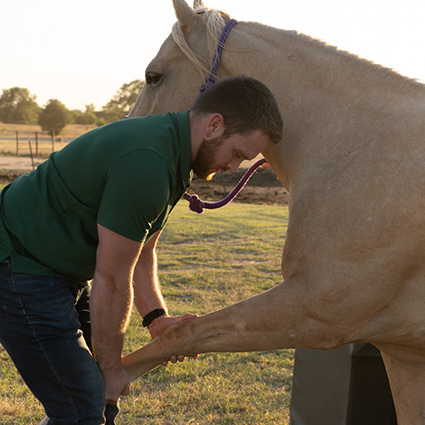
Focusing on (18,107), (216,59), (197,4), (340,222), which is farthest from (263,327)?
(18,107)

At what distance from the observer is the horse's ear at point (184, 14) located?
2.79 m

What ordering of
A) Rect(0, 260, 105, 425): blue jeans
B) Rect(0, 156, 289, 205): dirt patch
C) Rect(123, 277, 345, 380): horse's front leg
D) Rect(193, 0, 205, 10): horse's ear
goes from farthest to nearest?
Rect(0, 156, 289, 205): dirt patch
Rect(193, 0, 205, 10): horse's ear
Rect(123, 277, 345, 380): horse's front leg
Rect(0, 260, 105, 425): blue jeans

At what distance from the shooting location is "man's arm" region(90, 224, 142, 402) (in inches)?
80.3

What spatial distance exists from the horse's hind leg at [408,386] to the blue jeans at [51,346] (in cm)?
137

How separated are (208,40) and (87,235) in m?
1.20

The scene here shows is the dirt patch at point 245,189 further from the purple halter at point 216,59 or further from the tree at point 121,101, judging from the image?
the tree at point 121,101

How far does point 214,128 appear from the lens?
221cm

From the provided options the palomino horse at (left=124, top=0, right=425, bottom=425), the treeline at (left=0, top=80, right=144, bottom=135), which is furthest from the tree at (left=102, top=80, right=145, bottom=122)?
the palomino horse at (left=124, top=0, right=425, bottom=425)

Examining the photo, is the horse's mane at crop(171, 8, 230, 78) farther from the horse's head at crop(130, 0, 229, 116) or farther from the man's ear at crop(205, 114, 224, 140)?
the man's ear at crop(205, 114, 224, 140)

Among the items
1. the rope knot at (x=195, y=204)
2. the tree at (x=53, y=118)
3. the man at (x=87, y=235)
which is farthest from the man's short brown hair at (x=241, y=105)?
the tree at (x=53, y=118)

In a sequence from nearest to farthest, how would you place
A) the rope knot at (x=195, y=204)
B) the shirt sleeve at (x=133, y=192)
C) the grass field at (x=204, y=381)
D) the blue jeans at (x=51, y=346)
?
the shirt sleeve at (x=133, y=192) < the blue jeans at (x=51, y=346) < the rope knot at (x=195, y=204) < the grass field at (x=204, y=381)

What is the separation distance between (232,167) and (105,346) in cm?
89

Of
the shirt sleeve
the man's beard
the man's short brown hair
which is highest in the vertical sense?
the man's short brown hair

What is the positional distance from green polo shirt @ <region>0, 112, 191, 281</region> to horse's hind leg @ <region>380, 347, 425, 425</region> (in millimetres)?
1370
